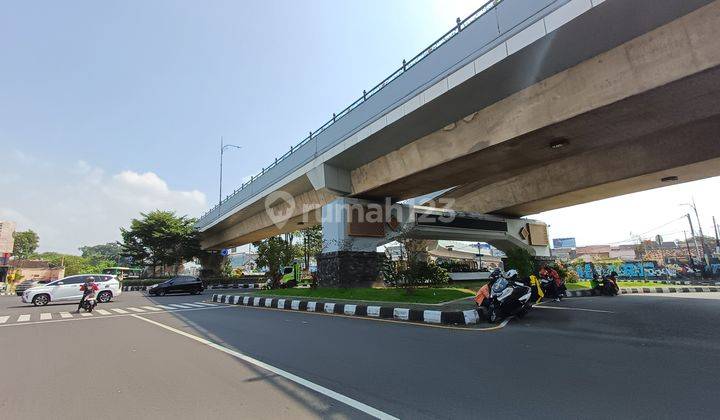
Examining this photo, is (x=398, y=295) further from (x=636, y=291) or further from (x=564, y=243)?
(x=564, y=243)

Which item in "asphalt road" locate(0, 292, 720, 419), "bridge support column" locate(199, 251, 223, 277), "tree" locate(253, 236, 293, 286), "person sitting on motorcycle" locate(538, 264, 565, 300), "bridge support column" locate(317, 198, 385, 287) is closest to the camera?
"asphalt road" locate(0, 292, 720, 419)

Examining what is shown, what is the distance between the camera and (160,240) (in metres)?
38.1

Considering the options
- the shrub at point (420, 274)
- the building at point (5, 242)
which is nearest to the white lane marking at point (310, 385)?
the shrub at point (420, 274)

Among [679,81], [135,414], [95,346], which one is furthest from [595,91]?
[95,346]

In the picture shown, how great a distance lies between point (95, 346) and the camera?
6.77 m

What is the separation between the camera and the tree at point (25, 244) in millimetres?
67625

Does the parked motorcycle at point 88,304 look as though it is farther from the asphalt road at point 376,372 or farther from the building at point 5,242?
the building at point 5,242

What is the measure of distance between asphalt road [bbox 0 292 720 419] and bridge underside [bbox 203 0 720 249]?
5254 mm

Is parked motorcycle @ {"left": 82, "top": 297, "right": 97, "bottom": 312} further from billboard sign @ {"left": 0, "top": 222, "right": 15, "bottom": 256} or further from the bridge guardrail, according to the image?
billboard sign @ {"left": 0, "top": 222, "right": 15, "bottom": 256}

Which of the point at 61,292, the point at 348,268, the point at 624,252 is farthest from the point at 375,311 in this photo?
the point at 624,252

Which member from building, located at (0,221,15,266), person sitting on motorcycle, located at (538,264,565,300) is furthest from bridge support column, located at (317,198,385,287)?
building, located at (0,221,15,266)

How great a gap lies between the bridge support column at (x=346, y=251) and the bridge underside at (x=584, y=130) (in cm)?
100

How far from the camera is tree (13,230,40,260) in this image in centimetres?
6762

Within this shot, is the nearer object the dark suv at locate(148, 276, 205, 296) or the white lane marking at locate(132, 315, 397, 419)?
the white lane marking at locate(132, 315, 397, 419)
